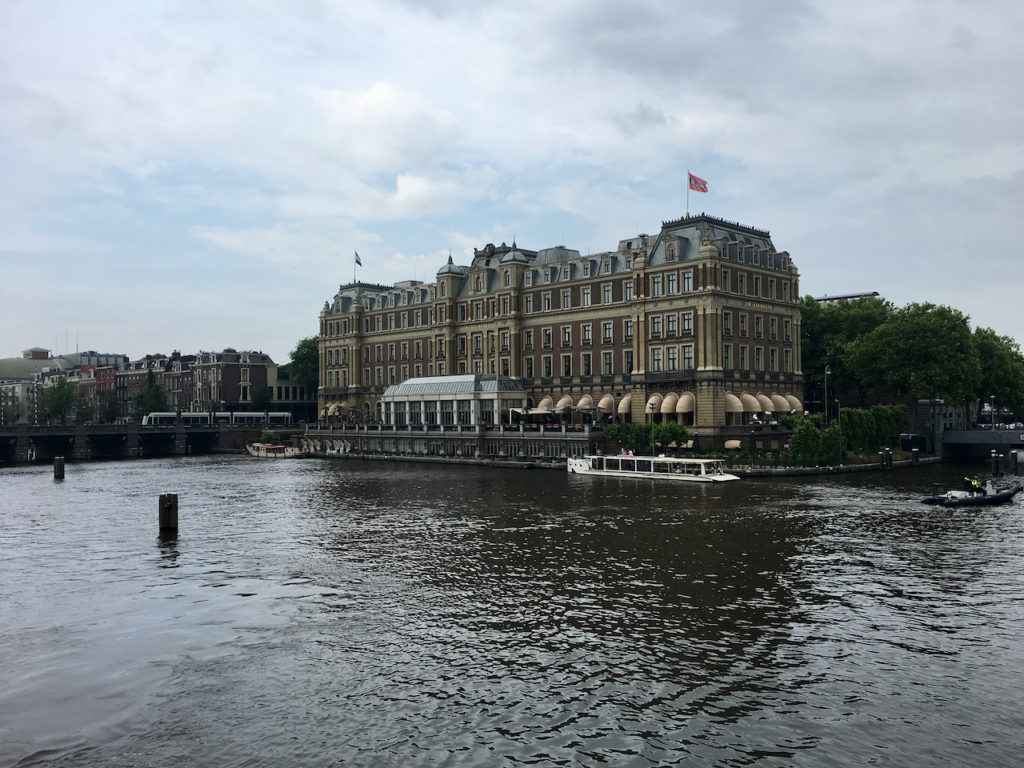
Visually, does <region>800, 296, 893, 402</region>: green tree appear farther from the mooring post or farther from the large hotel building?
the mooring post

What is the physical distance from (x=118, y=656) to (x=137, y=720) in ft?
21.0

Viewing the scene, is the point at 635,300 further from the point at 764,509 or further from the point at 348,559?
the point at 348,559

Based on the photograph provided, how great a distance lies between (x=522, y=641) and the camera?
3111 centimetres

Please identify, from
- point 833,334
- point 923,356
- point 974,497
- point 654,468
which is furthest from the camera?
point 833,334

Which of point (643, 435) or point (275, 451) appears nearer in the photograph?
point (643, 435)

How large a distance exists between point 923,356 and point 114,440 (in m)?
146

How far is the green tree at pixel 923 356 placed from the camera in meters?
108

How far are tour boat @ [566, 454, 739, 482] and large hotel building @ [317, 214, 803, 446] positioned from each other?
1350cm

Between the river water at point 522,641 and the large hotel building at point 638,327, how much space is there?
47321mm

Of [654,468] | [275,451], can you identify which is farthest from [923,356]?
[275,451]

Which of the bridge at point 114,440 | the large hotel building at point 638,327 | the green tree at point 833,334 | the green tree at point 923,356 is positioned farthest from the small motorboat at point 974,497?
A: the bridge at point 114,440

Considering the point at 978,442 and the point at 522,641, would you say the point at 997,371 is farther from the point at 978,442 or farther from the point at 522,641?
the point at 522,641

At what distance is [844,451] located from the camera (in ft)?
326

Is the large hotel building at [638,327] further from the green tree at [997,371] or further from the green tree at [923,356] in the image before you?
the green tree at [997,371]
